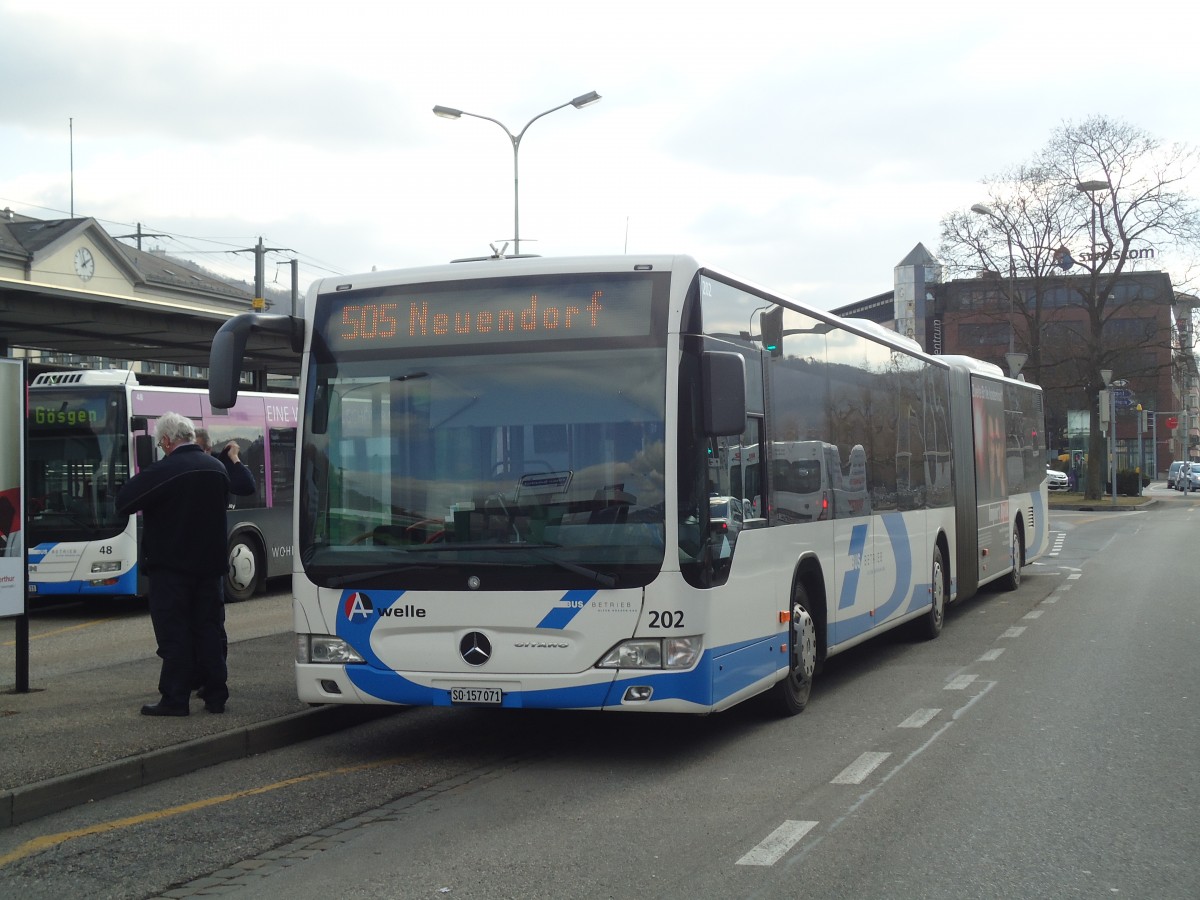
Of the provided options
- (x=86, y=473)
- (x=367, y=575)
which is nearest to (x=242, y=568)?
(x=86, y=473)

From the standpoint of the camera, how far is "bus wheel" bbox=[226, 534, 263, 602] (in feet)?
61.2

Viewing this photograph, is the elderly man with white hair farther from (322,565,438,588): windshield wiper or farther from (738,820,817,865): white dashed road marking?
(738,820,817,865): white dashed road marking

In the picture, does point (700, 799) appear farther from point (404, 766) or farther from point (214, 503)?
point (214, 503)

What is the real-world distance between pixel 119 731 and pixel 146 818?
1.61 m

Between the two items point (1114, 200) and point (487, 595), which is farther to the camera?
point (1114, 200)

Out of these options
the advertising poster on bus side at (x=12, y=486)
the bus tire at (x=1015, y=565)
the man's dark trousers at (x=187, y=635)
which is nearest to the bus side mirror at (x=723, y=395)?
the man's dark trousers at (x=187, y=635)

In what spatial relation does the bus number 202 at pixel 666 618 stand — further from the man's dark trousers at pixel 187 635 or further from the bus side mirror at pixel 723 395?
the man's dark trousers at pixel 187 635

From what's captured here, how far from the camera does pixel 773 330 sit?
9.12 meters

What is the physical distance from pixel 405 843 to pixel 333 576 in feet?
7.16

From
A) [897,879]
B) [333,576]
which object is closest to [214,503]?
[333,576]

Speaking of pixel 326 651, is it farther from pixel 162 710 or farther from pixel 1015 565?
pixel 1015 565

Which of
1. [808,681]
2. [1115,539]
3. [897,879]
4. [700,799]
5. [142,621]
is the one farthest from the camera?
[1115,539]

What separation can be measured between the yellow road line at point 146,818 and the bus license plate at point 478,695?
→ 2.20ft

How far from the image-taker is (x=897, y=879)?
5320mm
